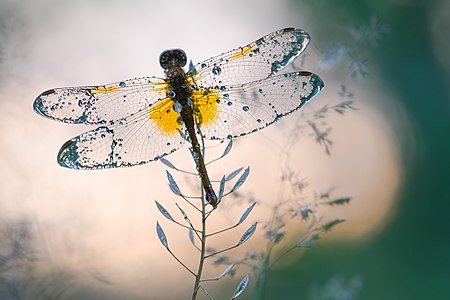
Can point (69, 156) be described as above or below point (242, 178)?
above

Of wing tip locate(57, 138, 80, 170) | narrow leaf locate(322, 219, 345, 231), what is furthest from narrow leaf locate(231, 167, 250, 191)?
wing tip locate(57, 138, 80, 170)

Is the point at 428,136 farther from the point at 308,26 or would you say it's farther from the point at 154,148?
the point at 154,148

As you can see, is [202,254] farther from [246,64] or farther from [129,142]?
[246,64]

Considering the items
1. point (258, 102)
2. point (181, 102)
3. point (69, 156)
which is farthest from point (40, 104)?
point (258, 102)

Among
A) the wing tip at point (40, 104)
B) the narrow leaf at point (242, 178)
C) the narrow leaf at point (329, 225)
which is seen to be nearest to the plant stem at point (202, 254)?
the narrow leaf at point (242, 178)

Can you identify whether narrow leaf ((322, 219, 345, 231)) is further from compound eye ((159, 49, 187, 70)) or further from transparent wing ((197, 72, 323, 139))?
compound eye ((159, 49, 187, 70))

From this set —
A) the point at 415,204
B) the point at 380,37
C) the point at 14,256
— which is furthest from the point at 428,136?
the point at 14,256
